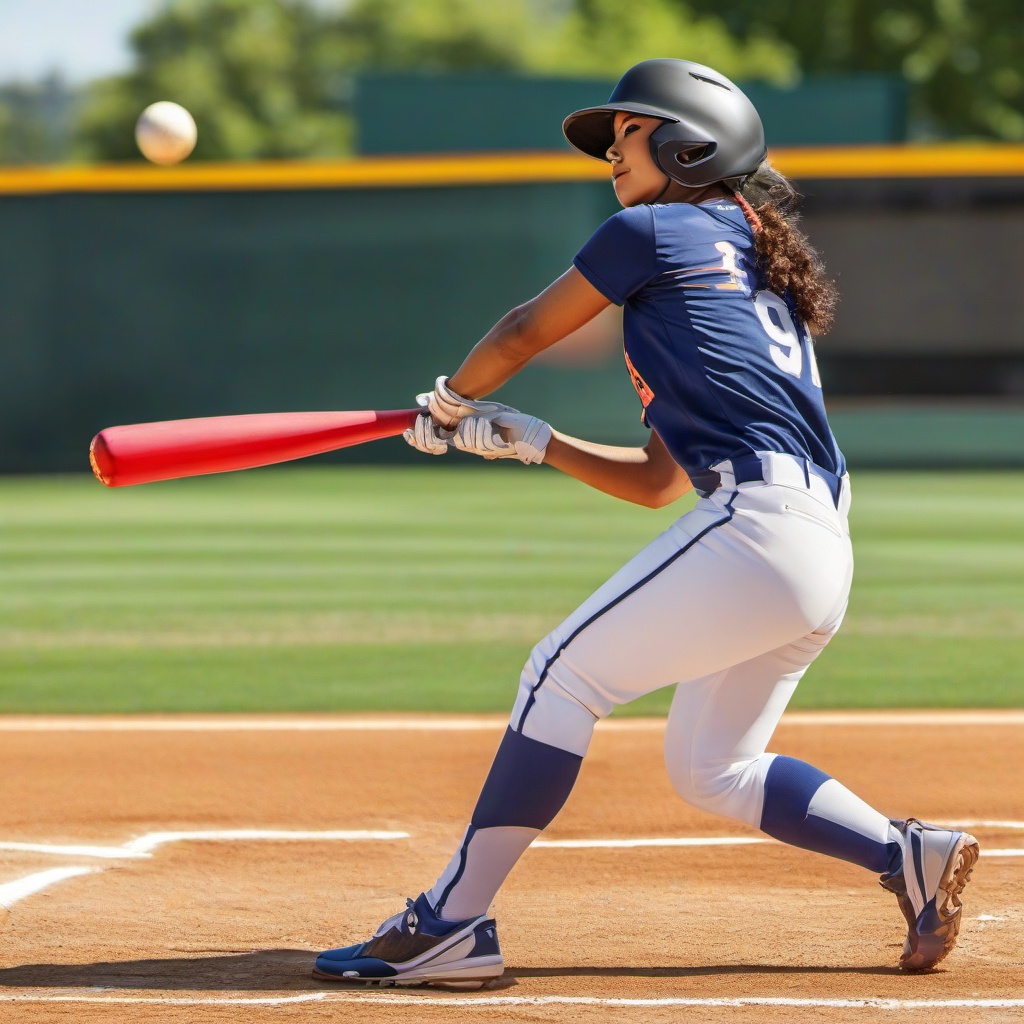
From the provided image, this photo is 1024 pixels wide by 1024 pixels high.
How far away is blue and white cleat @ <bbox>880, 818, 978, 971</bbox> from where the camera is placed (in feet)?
10.7

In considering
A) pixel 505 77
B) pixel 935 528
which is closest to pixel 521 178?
pixel 505 77

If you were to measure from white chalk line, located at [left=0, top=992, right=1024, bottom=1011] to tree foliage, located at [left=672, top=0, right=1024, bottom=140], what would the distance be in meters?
44.0

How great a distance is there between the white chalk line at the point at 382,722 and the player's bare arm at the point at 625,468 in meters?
2.68

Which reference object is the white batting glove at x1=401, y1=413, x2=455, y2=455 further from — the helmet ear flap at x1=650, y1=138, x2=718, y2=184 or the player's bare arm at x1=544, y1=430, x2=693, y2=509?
the helmet ear flap at x1=650, y1=138, x2=718, y2=184

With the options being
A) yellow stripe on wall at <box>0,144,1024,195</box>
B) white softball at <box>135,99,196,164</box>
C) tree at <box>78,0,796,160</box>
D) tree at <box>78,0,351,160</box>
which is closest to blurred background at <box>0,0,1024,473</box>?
yellow stripe on wall at <box>0,144,1024,195</box>

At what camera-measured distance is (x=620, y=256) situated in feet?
9.93

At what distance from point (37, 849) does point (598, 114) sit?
2.59 m

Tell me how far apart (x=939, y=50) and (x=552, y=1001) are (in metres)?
44.9

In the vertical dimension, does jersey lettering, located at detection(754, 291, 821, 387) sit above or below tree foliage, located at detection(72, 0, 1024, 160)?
below

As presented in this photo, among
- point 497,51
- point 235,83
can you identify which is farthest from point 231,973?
point 497,51

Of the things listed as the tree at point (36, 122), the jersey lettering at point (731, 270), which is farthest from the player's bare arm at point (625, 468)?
the tree at point (36, 122)

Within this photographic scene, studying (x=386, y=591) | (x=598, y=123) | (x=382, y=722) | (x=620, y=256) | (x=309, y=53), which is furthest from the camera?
(x=309, y=53)

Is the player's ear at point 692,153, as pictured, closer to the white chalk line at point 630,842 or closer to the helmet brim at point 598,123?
the helmet brim at point 598,123

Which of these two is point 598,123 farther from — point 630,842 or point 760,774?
point 630,842
